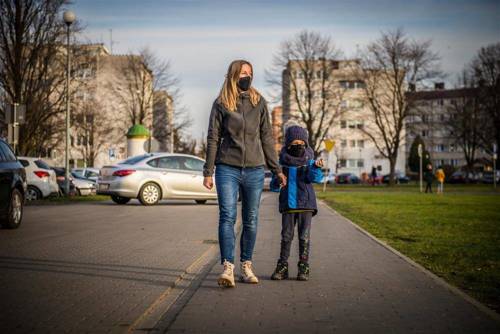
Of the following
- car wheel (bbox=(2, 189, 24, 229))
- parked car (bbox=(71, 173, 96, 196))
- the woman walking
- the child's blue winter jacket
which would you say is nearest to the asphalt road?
car wheel (bbox=(2, 189, 24, 229))

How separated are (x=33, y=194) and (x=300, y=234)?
60.8 ft

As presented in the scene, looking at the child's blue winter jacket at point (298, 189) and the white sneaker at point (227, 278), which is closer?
the white sneaker at point (227, 278)

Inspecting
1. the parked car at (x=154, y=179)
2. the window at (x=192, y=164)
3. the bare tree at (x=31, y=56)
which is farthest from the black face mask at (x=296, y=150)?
the bare tree at (x=31, y=56)

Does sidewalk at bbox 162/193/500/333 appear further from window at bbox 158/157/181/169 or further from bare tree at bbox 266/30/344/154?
bare tree at bbox 266/30/344/154

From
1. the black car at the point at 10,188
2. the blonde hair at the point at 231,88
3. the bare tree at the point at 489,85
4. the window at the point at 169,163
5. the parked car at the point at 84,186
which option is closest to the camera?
the blonde hair at the point at 231,88

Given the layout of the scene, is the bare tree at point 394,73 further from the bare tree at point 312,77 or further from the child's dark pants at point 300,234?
the child's dark pants at point 300,234

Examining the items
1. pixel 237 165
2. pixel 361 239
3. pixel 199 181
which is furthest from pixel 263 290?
pixel 199 181

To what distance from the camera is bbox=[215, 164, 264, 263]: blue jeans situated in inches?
264

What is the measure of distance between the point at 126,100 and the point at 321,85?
65.2 ft

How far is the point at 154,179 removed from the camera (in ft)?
Answer: 70.5

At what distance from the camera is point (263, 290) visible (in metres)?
6.50

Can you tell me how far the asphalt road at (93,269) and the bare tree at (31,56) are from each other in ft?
70.6

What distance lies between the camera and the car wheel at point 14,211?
41.1 feet

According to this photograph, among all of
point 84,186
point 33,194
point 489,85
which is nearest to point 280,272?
point 33,194
